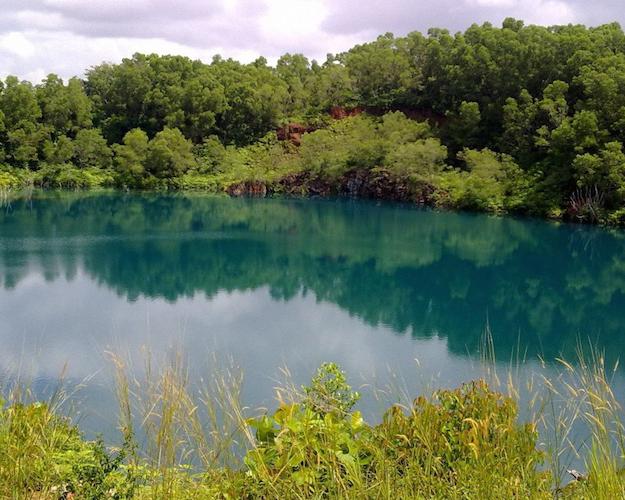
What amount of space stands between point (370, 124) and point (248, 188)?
9.31 metres

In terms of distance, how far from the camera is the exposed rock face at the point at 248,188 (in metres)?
42.7

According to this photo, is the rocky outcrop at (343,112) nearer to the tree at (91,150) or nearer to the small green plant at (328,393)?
the tree at (91,150)

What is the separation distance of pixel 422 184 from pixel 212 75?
21140 mm

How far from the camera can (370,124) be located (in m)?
43.2

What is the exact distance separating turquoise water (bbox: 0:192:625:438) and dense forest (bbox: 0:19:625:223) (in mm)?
3796

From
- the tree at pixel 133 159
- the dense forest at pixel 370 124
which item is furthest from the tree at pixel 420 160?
the tree at pixel 133 159

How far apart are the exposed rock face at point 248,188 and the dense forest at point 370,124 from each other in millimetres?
97

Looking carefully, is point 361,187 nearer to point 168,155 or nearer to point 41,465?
point 168,155

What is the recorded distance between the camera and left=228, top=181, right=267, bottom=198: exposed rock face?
140ft

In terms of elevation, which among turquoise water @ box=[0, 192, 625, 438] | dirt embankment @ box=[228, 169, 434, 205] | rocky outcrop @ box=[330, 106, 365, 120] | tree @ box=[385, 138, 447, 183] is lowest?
turquoise water @ box=[0, 192, 625, 438]

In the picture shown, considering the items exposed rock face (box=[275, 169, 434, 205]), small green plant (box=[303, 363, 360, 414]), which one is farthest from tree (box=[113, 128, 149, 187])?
small green plant (box=[303, 363, 360, 414])

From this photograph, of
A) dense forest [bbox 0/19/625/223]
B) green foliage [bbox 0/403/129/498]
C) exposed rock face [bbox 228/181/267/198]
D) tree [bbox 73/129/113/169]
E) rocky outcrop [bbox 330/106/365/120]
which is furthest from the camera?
rocky outcrop [bbox 330/106/365/120]

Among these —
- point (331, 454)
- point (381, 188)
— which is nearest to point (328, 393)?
point (331, 454)

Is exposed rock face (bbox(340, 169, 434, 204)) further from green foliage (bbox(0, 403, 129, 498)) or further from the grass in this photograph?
green foliage (bbox(0, 403, 129, 498))
